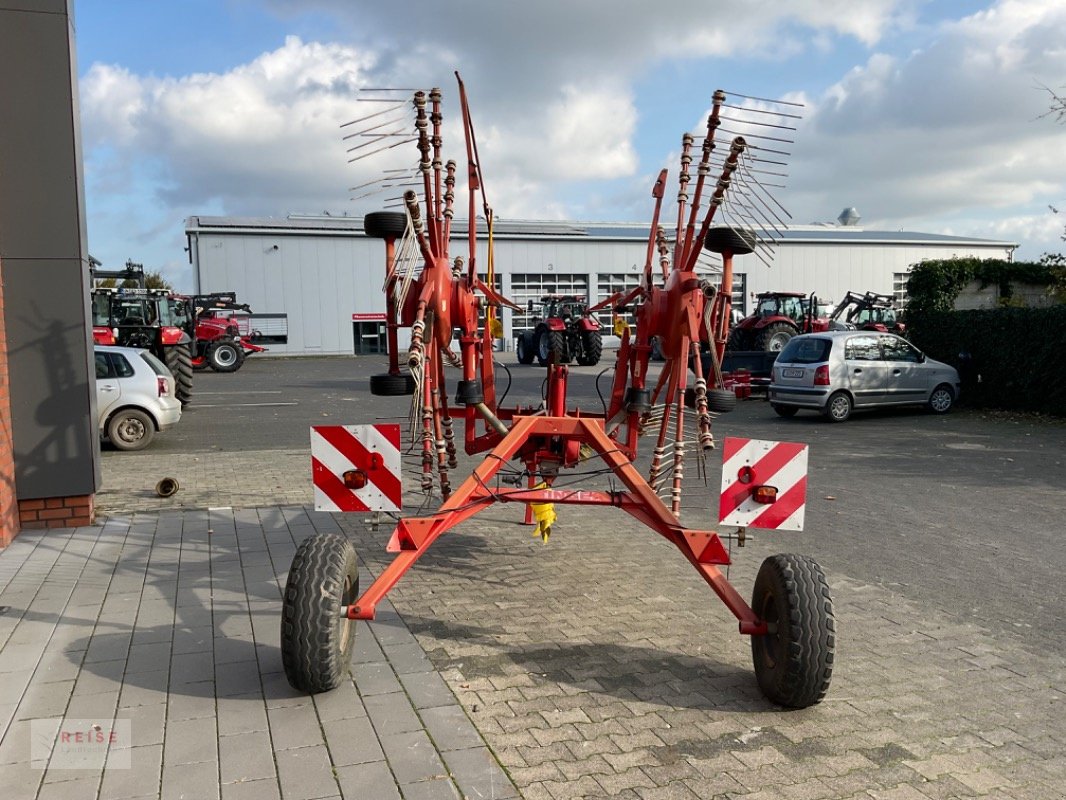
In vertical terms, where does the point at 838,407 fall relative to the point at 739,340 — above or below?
below

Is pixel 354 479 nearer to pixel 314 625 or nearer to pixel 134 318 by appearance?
pixel 314 625

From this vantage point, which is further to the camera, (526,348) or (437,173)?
(526,348)

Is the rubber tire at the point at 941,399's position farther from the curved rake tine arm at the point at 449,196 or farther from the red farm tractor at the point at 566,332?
the curved rake tine arm at the point at 449,196

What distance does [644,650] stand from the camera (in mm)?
4820

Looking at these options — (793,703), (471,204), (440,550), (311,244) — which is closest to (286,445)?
(440,550)

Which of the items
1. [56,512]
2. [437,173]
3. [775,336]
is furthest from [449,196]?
[775,336]

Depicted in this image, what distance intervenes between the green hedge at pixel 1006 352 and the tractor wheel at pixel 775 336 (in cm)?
357

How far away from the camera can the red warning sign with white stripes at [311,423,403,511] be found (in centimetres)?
462

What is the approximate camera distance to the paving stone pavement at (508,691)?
344cm

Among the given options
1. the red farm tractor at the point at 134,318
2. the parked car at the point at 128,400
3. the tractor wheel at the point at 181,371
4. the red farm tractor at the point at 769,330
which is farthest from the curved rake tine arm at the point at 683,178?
the red farm tractor at the point at 134,318

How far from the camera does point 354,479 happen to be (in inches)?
182

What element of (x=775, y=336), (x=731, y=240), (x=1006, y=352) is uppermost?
(x=731, y=240)

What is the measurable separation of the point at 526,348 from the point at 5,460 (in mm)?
26240

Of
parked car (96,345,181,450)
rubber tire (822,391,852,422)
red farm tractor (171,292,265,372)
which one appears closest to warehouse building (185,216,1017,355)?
red farm tractor (171,292,265,372)
